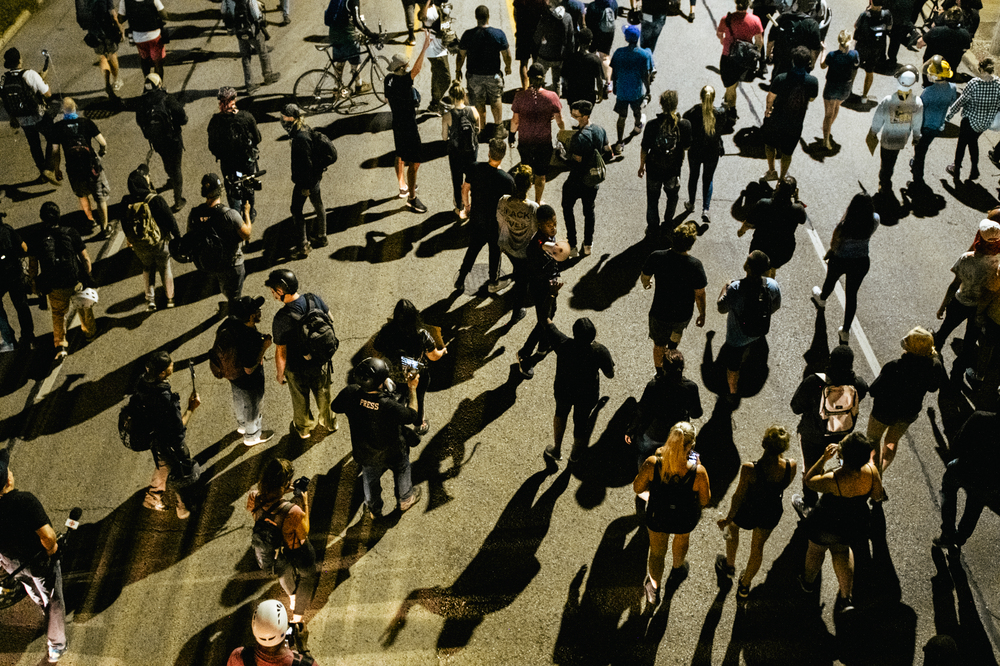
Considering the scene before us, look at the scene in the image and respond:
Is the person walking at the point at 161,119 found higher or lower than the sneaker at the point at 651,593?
higher

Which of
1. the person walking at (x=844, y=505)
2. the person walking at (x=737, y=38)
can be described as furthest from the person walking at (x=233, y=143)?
the person walking at (x=737, y=38)

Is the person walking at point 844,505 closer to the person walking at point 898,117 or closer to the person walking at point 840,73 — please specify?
the person walking at point 898,117

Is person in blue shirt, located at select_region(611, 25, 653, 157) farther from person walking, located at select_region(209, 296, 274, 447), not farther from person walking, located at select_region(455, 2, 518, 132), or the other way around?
person walking, located at select_region(209, 296, 274, 447)

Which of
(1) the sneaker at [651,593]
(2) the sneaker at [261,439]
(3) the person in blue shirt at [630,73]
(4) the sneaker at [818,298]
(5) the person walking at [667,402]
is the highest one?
(3) the person in blue shirt at [630,73]

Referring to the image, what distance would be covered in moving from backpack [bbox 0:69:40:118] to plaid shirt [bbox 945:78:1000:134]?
13452 millimetres

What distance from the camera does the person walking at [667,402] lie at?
295 inches

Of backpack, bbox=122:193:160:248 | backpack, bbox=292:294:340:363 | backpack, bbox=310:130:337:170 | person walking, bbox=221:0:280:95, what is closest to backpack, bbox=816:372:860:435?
backpack, bbox=292:294:340:363

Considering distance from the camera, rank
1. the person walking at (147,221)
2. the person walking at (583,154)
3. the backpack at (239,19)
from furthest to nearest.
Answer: the backpack at (239,19)
the person walking at (583,154)
the person walking at (147,221)

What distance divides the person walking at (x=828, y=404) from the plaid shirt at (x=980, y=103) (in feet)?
22.7

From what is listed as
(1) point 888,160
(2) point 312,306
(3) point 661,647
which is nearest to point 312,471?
(2) point 312,306

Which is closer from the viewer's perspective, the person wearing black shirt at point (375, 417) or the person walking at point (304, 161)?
the person wearing black shirt at point (375, 417)

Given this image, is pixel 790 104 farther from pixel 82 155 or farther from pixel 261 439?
pixel 82 155

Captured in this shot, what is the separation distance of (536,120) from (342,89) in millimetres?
5345

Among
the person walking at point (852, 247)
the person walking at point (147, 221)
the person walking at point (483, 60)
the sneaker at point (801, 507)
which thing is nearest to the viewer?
the sneaker at point (801, 507)
